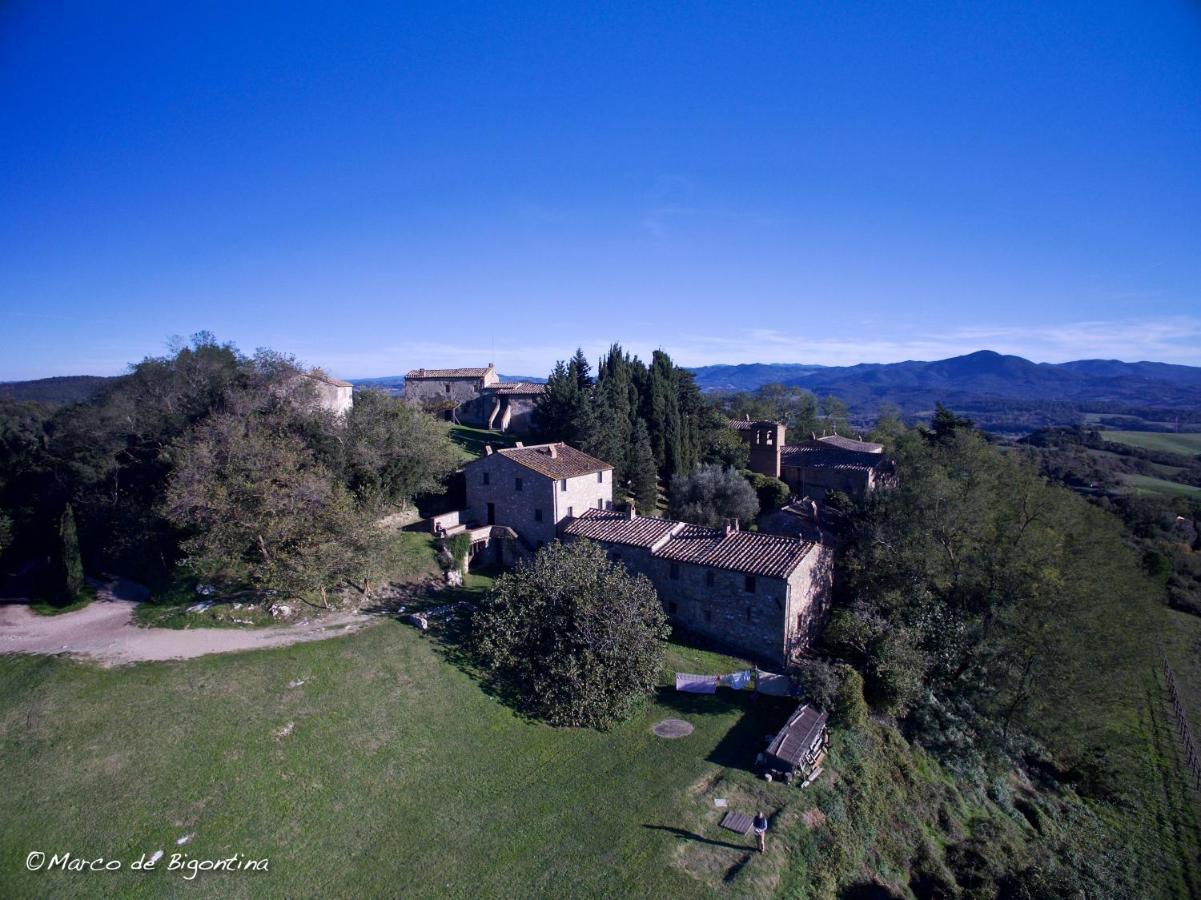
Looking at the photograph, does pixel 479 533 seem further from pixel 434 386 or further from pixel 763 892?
pixel 434 386

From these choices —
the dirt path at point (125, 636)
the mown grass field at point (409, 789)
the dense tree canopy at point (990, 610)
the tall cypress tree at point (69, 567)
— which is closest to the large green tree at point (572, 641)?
the mown grass field at point (409, 789)

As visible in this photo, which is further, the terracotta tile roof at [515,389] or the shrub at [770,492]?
the terracotta tile roof at [515,389]

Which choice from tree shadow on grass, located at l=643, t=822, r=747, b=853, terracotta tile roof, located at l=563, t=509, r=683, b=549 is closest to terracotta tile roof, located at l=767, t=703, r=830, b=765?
tree shadow on grass, located at l=643, t=822, r=747, b=853

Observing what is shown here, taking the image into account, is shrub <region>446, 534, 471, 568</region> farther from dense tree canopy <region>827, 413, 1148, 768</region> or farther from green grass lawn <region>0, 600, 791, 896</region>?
dense tree canopy <region>827, 413, 1148, 768</region>

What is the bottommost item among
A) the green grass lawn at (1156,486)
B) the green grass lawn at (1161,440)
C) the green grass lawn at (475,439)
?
the green grass lawn at (1156,486)

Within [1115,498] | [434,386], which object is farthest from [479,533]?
[1115,498]

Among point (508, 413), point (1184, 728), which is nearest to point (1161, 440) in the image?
point (1184, 728)

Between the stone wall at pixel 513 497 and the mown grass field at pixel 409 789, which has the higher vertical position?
the stone wall at pixel 513 497

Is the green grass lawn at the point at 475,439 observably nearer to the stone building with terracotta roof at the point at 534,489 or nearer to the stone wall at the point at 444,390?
the stone wall at the point at 444,390
